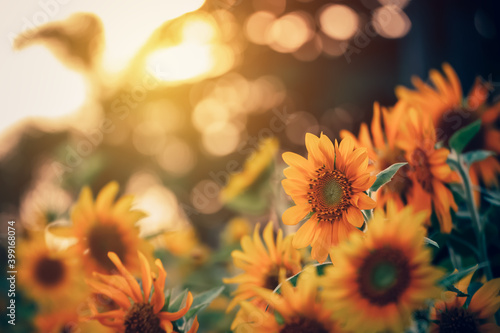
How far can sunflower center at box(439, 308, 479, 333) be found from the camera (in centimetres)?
29

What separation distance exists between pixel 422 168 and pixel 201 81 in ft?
3.31

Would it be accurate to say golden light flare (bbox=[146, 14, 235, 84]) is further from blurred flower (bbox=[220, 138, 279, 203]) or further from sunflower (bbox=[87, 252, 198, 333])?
sunflower (bbox=[87, 252, 198, 333])

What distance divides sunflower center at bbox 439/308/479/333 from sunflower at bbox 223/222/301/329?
114mm

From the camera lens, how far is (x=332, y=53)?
124cm

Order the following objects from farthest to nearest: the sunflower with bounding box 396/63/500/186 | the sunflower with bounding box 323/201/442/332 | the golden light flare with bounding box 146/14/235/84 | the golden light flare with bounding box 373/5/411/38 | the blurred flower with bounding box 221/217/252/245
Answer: the golden light flare with bounding box 373/5/411/38, the golden light flare with bounding box 146/14/235/84, the blurred flower with bounding box 221/217/252/245, the sunflower with bounding box 396/63/500/186, the sunflower with bounding box 323/201/442/332

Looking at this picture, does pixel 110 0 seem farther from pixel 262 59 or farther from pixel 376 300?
pixel 262 59

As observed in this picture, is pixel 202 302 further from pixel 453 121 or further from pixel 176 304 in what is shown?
pixel 453 121

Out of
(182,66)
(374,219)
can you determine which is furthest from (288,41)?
(374,219)

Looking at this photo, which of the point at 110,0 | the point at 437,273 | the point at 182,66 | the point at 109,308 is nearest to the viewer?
the point at 437,273

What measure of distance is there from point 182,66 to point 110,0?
190 mm

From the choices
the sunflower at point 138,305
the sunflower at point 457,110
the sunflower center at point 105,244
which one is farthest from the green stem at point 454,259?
the sunflower center at point 105,244

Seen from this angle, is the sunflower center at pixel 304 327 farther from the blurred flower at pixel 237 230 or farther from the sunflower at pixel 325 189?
the blurred flower at pixel 237 230

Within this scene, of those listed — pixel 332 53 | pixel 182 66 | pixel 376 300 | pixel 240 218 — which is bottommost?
pixel 376 300

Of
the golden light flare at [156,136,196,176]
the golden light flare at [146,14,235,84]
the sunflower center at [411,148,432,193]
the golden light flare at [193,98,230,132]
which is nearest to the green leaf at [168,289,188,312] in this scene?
the sunflower center at [411,148,432,193]
